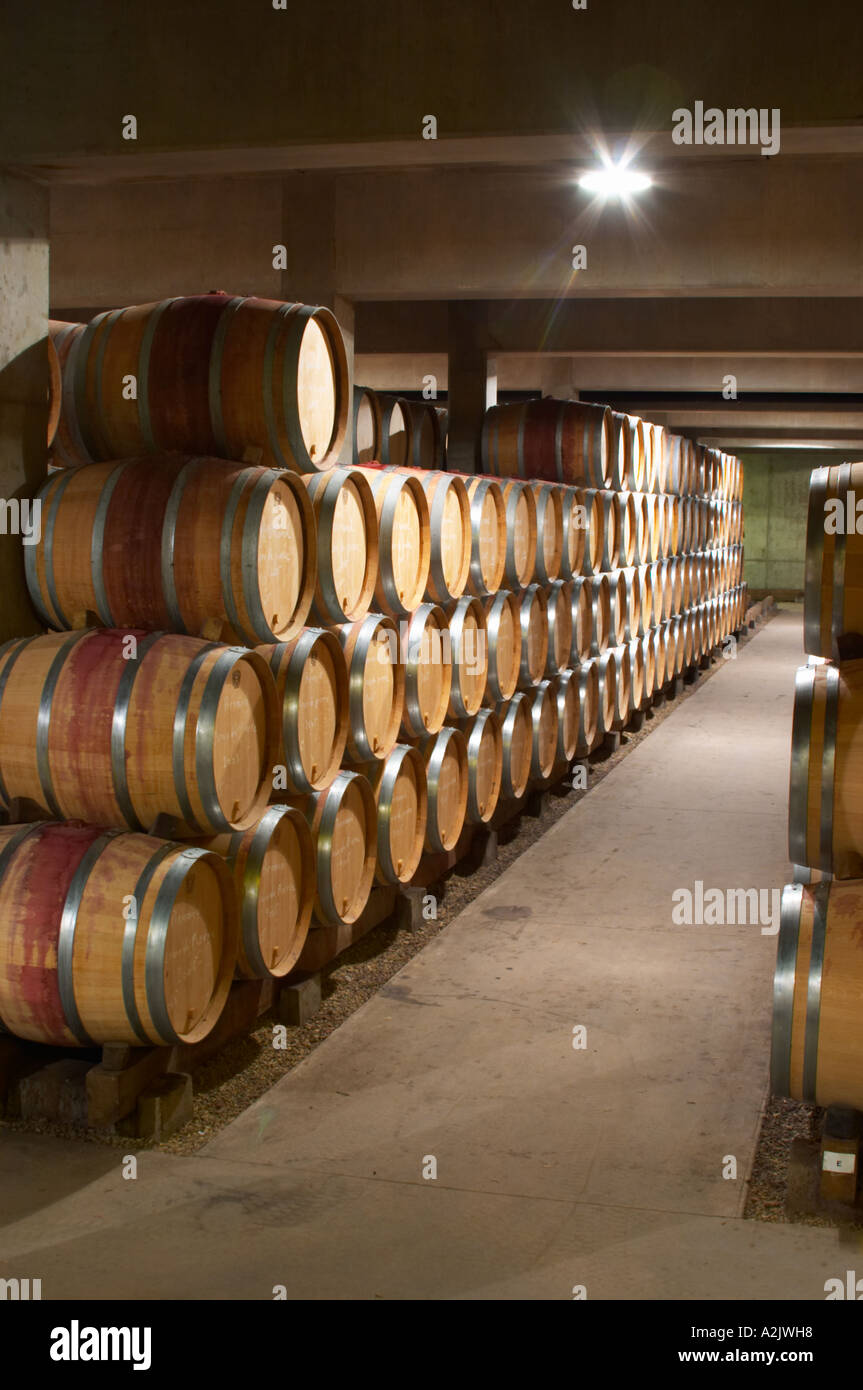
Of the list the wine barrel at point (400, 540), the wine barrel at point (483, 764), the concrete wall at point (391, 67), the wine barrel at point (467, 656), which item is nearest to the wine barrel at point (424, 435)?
A: the wine barrel at point (467, 656)

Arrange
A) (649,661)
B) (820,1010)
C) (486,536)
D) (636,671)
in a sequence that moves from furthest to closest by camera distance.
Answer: (649,661)
(636,671)
(486,536)
(820,1010)

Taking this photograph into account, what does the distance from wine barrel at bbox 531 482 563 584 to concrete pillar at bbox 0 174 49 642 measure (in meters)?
4.03

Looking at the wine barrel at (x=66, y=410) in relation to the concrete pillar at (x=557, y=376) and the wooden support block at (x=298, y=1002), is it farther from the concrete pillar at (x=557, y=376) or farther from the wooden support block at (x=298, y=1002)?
the concrete pillar at (x=557, y=376)

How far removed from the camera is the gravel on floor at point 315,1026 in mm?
4227

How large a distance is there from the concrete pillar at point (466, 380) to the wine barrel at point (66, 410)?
5650 mm

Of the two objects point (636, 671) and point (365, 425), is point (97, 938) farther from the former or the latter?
point (636, 671)

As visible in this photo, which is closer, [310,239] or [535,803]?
[310,239]

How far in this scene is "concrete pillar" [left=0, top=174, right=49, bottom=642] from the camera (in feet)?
15.3

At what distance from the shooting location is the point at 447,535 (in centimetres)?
664

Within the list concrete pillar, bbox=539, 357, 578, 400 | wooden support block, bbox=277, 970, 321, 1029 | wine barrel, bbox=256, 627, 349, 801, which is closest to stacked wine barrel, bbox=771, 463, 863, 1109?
wine barrel, bbox=256, 627, 349, 801

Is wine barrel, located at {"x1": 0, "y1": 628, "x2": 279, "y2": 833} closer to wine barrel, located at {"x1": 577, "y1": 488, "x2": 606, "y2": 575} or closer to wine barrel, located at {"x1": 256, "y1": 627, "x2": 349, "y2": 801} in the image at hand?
wine barrel, located at {"x1": 256, "y1": 627, "x2": 349, "y2": 801}

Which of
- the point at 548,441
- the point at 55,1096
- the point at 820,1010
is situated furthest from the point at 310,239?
the point at 820,1010

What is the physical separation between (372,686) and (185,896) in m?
1.83
